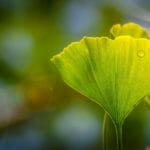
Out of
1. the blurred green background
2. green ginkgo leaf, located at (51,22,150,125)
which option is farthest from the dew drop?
the blurred green background

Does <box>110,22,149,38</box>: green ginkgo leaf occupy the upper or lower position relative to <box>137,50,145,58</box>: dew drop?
upper

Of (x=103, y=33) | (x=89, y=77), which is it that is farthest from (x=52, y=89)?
(x=89, y=77)

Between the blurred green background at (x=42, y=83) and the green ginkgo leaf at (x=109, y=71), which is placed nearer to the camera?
the green ginkgo leaf at (x=109, y=71)

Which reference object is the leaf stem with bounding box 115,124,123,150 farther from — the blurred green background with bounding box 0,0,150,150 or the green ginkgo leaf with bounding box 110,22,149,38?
the blurred green background with bounding box 0,0,150,150

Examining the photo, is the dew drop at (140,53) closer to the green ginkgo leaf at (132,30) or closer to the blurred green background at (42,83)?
the green ginkgo leaf at (132,30)

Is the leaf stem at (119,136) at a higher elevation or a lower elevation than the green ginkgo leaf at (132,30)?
lower

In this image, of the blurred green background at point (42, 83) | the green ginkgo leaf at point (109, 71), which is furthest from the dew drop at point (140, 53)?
→ the blurred green background at point (42, 83)
